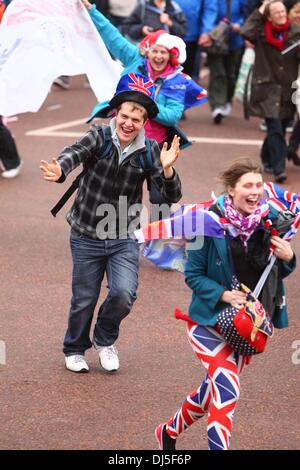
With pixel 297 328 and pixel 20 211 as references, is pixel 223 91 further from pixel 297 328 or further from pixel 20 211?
pixel 297 328

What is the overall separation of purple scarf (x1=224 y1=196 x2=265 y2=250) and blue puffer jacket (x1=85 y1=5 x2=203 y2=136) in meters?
2.96

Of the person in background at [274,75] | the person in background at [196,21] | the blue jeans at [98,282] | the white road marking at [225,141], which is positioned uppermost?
the blue jeans at [98,282]

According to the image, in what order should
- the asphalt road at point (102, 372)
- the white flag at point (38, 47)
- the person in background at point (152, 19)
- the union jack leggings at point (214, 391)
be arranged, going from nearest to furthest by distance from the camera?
the union jack leggings at point (214, 391) → the asphalt road at point (102, 372) → the white flag at point (38, 47) → the person in background at point (152, 19)

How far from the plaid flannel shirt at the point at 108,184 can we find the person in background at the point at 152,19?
23.9 ft

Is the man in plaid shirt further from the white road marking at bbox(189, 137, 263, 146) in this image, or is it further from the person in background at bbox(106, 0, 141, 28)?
the person in background at bbox(106, 0, 141, 28)

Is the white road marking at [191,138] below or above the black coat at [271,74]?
below

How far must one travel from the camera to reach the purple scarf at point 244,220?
540cm

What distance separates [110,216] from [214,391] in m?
1.70

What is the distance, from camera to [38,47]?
351 inches

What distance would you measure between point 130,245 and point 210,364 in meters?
1.56

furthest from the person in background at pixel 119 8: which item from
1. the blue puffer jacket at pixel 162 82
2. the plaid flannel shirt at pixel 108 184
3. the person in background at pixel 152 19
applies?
the plaid flannel shirt at pixel 108 184

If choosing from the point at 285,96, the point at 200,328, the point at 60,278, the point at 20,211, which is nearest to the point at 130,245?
the point at 200,328

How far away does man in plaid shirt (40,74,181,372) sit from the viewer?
6.52 meters

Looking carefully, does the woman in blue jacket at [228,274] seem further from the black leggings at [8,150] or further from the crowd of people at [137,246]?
the black leggings at [8,150]
